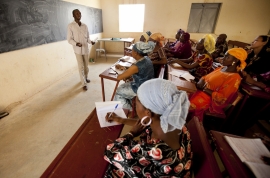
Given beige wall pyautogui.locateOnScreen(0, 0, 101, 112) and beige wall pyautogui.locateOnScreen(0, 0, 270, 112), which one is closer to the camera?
beige wall pyautogui.locateOnScreen(0, 0, 101, 112)

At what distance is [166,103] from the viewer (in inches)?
24.8

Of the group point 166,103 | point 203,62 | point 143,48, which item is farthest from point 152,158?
point 203,62

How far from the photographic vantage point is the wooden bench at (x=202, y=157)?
0.62m

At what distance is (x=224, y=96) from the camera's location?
160cm

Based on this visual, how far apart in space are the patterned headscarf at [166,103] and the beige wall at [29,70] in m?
2.77

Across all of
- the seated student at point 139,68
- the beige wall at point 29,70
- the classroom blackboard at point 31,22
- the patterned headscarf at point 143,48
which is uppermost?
the classroom blackboard at point 31,22

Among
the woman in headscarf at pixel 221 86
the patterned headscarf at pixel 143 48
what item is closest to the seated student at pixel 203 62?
the woman in headscarf at pixel 221 86

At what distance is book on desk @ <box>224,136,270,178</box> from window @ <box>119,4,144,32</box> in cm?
632

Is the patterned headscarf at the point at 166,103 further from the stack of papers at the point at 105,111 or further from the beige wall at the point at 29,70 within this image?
the beige wall at the point at 29,70

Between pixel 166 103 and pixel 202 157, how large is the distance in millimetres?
377

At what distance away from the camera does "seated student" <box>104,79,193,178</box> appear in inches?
24.2

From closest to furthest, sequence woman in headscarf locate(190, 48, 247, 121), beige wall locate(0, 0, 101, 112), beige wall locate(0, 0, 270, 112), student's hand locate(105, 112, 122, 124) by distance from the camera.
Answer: student's hand locate(105, 112, 122, 124) → woman in headscarf locate(190, 48, 247, 121) → beige wall locate(0, 0, 101, 112) → beige wall locate(0, 0, 270, 112)

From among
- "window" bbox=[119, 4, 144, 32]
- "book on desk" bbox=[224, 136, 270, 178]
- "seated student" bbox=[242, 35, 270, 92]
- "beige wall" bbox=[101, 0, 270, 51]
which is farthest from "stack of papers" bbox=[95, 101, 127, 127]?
"window" bbox=[119, 4, 144, 32]

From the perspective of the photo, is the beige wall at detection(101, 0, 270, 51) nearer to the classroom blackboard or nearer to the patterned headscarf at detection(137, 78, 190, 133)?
the classroom blackboard
